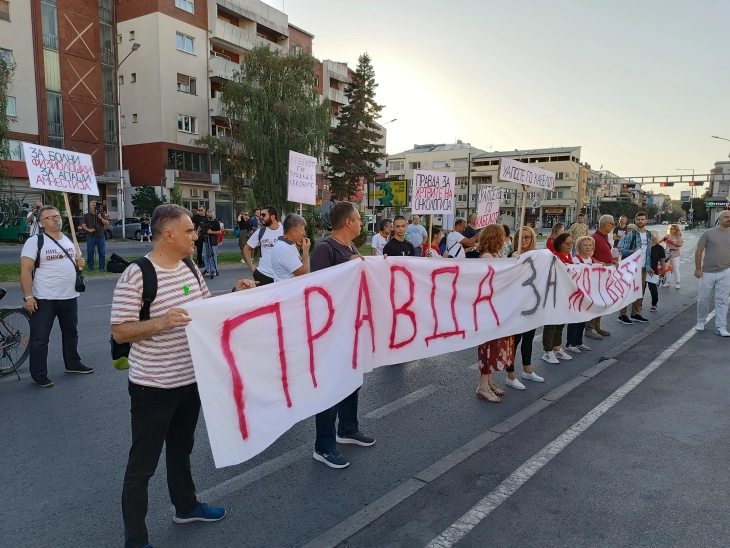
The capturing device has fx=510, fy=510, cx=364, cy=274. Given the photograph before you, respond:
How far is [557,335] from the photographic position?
694 cm

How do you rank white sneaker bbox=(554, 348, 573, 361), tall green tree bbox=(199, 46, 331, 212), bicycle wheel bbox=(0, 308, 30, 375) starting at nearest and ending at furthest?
bicycle wheel bbox=(0, 308, 30, 375) → white sneaker bbox=(554, 348, 573, 361) → tall green tree bbox=(199, 46, 331, 212)

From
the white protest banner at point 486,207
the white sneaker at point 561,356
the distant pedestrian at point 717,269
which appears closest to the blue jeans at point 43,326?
the white sneaker at point 561,356

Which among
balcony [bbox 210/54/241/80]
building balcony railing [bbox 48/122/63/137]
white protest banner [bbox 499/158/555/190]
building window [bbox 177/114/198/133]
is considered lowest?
white protest banner [bbox 499/158/555/190]

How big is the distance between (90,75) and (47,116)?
203 inches

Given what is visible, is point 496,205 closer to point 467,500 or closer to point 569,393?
point 569,393

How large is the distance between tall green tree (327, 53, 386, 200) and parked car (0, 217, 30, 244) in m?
26.0

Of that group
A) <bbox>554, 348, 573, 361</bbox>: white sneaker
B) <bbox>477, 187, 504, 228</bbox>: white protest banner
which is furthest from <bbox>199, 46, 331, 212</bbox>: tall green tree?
<bbox>554, 348, 573, 361</bbox>: white sneaker

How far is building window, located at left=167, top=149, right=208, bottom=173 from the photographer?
130 feet

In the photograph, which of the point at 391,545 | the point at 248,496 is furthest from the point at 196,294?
the point at 391,545

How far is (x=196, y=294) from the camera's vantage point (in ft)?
9.48

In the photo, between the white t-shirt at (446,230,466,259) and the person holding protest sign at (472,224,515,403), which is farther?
the white t-shirt at (446,230,466,259)

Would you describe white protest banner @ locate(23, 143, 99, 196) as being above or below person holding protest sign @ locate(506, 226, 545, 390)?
above

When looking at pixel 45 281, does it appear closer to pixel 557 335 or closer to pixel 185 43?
pixel 557 335

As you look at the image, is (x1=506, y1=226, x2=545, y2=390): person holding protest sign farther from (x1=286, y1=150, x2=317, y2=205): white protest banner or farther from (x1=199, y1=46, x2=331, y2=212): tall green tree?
(x1=199, y1=46, x2=331, y2=212): tall green tree
